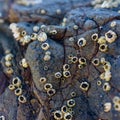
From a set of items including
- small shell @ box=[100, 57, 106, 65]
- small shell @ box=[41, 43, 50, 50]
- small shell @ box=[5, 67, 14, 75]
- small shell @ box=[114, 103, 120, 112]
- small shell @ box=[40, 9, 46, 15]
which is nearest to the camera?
small shell @ box=[114, 103, 120, 112]

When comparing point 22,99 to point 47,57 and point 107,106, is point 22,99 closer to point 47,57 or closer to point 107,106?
point 47,57

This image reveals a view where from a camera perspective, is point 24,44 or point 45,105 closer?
point 45,105

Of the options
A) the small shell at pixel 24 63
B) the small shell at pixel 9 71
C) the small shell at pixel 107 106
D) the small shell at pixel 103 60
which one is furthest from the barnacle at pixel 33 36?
the small shell at pixel 107 106

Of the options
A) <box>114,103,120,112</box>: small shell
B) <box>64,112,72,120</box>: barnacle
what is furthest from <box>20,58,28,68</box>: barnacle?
<box>114,103,120,112</box>: small shell

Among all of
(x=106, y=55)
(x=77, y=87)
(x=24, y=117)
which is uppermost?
(x=106, y=55)

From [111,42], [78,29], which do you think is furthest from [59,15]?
[111,42]

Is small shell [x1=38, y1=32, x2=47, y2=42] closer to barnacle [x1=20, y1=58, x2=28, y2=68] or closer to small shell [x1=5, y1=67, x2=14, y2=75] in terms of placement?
barnacle [x1=20, y1=58, x2=28, y2=68]

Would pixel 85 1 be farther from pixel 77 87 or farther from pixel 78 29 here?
pixel 77 87

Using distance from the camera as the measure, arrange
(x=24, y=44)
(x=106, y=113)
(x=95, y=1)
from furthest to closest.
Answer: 1. (x=95, y=1)
2. (x=24, y=44)
3. (x=106, y=113)
